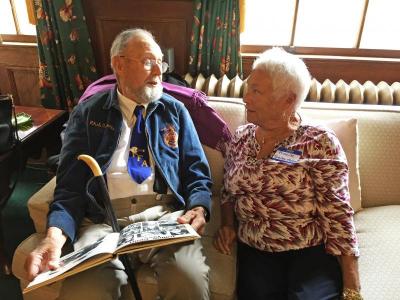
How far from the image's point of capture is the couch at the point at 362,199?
120 centimetres

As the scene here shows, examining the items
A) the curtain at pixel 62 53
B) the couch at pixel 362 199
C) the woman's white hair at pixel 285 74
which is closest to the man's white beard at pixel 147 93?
the couch at pixel 362 199

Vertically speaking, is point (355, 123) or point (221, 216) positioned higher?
point (355, 123)

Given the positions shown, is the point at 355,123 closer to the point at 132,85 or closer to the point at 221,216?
the point at 221,216

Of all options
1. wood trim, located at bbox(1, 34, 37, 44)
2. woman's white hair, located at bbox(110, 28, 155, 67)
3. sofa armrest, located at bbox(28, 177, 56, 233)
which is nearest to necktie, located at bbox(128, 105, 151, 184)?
woman's white hair, located at bbox(110, 28, 155, 67)

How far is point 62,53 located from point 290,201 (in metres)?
1.97

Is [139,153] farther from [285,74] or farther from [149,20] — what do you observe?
[149,20]

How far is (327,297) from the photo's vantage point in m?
1.10

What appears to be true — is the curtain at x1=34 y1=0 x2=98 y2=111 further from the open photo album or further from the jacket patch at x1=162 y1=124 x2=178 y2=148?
the open photo album

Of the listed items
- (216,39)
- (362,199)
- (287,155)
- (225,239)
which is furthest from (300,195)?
(216,39)

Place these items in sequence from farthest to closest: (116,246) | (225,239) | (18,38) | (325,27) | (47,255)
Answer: (18,38)
(325,27)
(225,239)
(47,255)
(116,246)

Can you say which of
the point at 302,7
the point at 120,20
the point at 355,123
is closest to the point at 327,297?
the point at 355,123

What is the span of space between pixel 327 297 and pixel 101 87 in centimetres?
137

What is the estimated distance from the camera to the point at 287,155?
1.22m

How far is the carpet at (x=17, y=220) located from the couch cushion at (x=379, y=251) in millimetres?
1582
